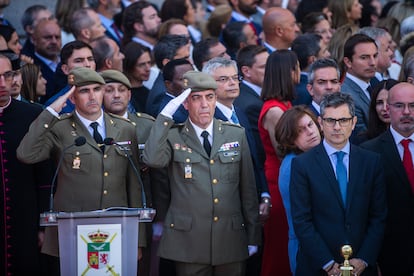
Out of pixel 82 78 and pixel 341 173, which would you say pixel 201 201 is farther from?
pixel 82 78

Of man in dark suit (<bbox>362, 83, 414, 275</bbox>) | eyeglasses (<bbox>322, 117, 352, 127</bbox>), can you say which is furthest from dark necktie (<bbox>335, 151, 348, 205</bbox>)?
man in dark suit (<bbox>362, 83, 414, 275</bbox>)

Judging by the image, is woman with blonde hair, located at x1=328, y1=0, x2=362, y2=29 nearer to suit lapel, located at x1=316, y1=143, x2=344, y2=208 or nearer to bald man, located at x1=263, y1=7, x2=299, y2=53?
bald man, located at x1=263, y1=7, x2=299, y2=53

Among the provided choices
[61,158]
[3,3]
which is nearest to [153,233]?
[61,158]

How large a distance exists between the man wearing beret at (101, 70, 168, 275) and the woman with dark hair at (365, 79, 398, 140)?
1.85 m

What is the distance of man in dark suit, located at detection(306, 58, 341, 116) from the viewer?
9.03 meters

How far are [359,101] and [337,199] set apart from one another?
7.41 feet

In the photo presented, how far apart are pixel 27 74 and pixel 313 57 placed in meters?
2.94

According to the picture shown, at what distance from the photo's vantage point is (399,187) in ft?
25.3

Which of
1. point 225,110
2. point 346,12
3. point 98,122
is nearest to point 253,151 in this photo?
point 225,110

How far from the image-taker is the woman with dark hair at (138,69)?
9.87m

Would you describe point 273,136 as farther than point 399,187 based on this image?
Yes

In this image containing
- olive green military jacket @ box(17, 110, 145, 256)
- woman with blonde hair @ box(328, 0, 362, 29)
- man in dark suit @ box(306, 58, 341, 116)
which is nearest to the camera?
olive green military jacket @ box(17, 110, 145, 256)

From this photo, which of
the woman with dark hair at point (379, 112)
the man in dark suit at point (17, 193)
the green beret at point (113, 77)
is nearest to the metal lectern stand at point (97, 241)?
the man in dark suit at point (17, 193)

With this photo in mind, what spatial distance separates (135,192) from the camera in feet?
25.5
